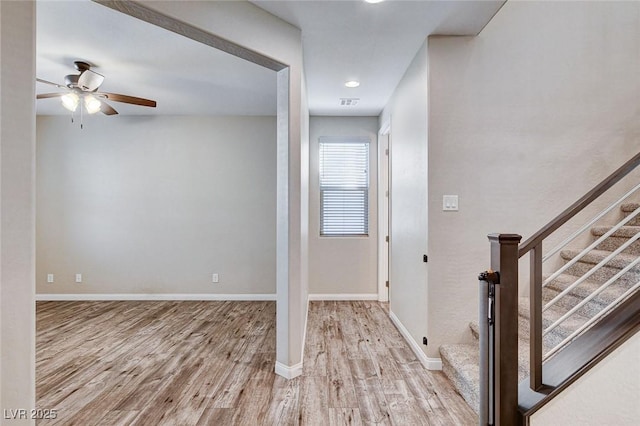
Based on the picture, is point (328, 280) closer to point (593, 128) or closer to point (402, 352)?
point (402, 352)

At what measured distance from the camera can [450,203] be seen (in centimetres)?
271

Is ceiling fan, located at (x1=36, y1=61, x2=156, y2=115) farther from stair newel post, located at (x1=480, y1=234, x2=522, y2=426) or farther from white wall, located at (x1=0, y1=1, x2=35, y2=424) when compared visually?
stair newel post, located at (x1=480, y1=234, x2=522, y2=426)

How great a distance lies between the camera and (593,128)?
9.16ft

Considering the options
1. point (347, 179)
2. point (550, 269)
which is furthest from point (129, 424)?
point (347, 179)

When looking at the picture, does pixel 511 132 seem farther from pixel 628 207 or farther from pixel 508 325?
pixel 508 325

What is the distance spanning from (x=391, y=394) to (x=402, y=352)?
2.56 feet

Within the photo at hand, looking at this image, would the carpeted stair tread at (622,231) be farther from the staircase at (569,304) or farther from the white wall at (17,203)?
the white wall at (17,203)

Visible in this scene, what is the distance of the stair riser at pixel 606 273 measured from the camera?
2121mm

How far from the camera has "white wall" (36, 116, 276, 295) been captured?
5051 mm

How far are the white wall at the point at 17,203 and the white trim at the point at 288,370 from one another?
1.61 m

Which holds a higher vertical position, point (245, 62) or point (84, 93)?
point (245, 62)

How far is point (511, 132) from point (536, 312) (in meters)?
1.78

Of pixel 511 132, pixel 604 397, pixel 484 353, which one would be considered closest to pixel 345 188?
pixel 511 132

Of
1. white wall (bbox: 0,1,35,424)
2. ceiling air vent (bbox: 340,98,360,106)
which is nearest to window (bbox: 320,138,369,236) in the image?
ceiling air vent (bbox: 340,98,360,106)
